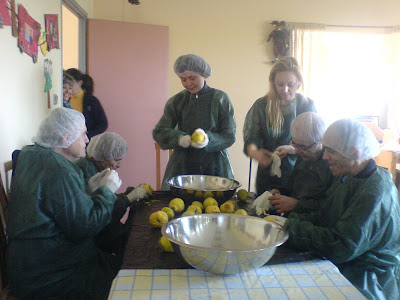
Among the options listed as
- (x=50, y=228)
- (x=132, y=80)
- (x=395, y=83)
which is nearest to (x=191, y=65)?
(x=50, y=228)

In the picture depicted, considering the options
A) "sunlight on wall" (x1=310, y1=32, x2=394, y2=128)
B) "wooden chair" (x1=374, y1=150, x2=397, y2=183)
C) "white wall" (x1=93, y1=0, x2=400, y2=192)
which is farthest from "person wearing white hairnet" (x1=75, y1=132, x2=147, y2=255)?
"sunlight on wall" (x1=310, y1=32, x2=394, y2=128)

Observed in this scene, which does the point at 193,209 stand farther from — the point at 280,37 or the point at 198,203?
the point at 280,37

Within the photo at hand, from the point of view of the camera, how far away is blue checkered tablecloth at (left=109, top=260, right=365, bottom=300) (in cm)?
90

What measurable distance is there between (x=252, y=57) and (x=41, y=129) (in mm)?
3061

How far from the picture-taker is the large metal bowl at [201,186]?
162cm

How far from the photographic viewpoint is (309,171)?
5.57ft

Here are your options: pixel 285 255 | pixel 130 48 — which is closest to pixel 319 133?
pixel 285 255

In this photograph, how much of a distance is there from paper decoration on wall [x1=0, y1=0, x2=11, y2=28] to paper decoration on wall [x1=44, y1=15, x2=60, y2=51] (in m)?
0.64

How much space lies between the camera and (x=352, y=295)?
903 mm

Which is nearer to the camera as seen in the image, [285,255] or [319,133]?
[285,255]

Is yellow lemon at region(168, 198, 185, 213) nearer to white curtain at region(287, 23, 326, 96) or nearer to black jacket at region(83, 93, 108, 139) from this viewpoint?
black jacket at region(83, 93, 108, 139)

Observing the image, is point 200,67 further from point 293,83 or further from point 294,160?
A: point 294,160

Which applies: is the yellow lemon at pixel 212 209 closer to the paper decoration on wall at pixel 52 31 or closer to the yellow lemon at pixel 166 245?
the yellow lemon at pixel 166 245

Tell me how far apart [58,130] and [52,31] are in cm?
136
